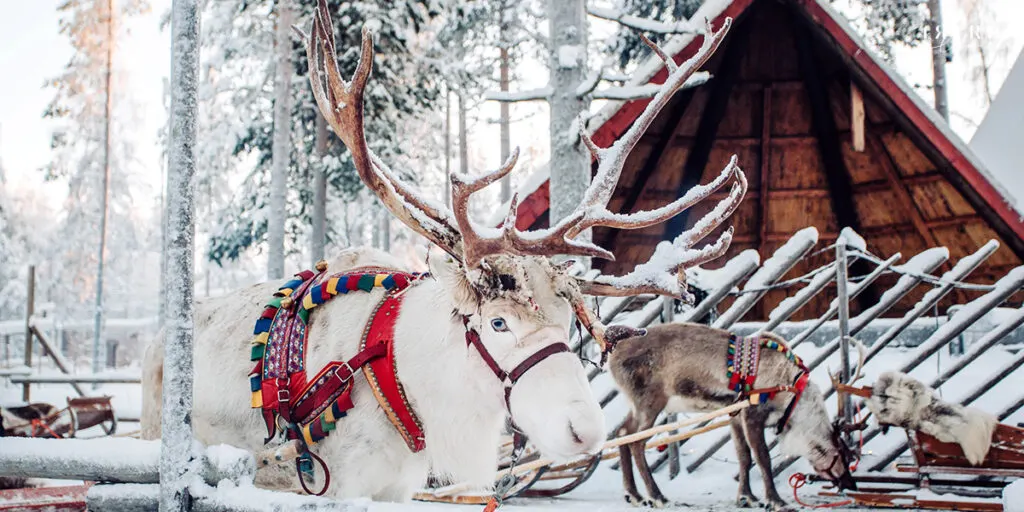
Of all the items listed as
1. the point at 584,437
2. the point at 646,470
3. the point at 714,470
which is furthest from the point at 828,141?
the point at 584,437

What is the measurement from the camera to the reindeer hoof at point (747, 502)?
5859 millimetres

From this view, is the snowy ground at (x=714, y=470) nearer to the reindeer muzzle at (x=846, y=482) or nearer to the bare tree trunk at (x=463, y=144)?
the reindeer muzzle at (x=846, y=482)

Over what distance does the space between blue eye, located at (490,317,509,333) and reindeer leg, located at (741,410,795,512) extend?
12.9 ft

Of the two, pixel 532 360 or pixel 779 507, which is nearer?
pixel 532 360

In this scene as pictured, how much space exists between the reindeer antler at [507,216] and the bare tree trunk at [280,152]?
897 centimetres

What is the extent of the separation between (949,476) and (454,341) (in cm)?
521

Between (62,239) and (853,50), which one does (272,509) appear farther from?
(62,239)

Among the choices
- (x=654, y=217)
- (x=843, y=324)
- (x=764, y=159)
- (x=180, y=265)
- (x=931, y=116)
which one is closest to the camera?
(x=180, y=265)

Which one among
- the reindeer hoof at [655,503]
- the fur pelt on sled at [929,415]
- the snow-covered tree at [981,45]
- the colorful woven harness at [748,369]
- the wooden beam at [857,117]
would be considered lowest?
the reindeer hoof at [655,503]

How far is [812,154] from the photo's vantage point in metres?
11.1

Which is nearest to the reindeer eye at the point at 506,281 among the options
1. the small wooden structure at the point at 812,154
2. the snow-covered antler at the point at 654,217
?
the snow-covered antler at the point at 654,217

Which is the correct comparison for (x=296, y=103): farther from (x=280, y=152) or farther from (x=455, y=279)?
(x=455, y=279)

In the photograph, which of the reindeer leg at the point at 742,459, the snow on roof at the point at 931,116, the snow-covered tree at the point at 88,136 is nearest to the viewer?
the reindeer leg at the point at 742,459

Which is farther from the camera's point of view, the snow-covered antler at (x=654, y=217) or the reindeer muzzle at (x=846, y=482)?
the reindeer muzzle at (x=846, y=482)
